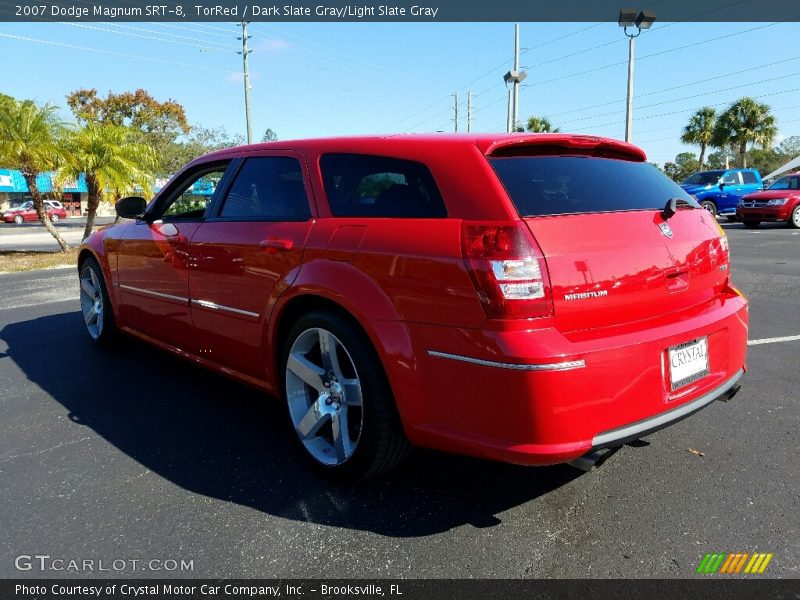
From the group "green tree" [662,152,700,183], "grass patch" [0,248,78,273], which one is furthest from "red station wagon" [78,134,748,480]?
"green tree" [662,152,700,183]

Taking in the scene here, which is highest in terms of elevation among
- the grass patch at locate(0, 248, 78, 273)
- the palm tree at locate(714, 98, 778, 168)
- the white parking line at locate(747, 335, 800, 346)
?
the palm tree at locate(714, 98, 778, 168)

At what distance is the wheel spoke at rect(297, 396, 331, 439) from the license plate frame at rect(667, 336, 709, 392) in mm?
1546

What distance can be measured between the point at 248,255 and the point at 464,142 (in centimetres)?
137

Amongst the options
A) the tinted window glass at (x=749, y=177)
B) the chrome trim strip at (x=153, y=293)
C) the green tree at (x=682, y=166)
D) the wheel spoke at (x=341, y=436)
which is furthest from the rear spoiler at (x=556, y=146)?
the green tree at (x=682, y=166)

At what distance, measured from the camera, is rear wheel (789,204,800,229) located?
1805cm

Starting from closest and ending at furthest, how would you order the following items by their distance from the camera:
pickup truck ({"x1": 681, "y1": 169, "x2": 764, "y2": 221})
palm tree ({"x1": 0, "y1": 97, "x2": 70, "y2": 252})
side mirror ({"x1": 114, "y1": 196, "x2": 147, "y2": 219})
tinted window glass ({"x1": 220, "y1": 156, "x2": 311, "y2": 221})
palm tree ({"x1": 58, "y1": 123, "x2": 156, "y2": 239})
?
tinted window glass ({"x1": 220, "y1": 156, "x2": 311, "y2": 221}), side mirror ({"x1": 114, "y1": 196, "x2": 147, "y2": 219}), palm tree ({"x1": 0, "y1": 97, "x2": 70, "y2": 252}), palm tree ({"x1": 58, "y1": 123, "x2": 156, "y2": 239}), pickup truck ({"x1": 681, "y1": 169, "x2": 764, "y2": 221})

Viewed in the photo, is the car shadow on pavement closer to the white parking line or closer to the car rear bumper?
the car rear bumper

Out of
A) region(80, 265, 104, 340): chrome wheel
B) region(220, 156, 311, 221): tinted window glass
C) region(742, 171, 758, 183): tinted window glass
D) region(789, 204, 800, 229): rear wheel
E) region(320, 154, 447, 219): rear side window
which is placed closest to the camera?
region(320, 154, 447, 219): rear side window

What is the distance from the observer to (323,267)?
9.11 ft

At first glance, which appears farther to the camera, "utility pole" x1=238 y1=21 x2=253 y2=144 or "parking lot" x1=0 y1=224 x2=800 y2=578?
"utility pole" x1=238 y1=21 x2=253 y2=144

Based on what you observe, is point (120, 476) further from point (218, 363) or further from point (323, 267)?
point (323, 267)

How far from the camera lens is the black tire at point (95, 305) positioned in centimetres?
507
